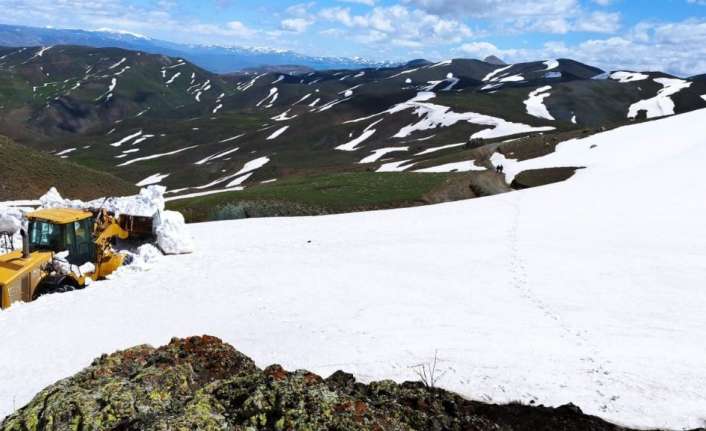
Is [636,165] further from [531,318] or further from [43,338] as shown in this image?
[43,338]

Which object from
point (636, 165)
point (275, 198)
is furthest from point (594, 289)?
point (636, 165)

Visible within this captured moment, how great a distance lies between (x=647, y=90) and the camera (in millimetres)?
155250

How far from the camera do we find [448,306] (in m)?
18.9

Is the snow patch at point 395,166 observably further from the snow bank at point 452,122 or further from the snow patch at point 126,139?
the snow patch at point 126,139

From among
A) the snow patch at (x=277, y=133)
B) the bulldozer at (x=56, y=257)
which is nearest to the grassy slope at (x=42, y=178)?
the bulldozer at (x=56, y=257)

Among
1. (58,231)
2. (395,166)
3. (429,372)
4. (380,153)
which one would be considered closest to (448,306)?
(429,372)

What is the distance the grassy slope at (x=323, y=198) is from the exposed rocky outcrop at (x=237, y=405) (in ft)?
85.7

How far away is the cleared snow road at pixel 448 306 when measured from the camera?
43.4 feet

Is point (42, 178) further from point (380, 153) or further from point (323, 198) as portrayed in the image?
point (380, 153)

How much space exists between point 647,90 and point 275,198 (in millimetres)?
155481

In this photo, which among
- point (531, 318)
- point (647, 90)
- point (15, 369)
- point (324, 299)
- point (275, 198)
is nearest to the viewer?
point (15, 369)

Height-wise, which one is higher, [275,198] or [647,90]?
[647,90]

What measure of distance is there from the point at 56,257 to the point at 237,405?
14.8 metres

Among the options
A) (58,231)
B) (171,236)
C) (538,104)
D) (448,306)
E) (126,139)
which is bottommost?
(126,139)
